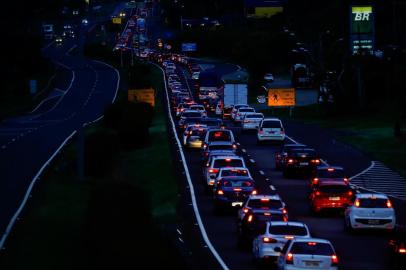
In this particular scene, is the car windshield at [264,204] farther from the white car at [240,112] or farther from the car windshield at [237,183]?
the white car at [240,112]

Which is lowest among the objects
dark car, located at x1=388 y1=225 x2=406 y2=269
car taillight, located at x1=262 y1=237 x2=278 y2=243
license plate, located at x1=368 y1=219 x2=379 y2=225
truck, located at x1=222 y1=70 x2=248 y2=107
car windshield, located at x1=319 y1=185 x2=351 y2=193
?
truck, located at x1=222 y1=70 x2=248 y2=107

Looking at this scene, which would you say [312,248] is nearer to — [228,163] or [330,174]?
[330,174]

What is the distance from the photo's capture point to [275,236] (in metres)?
29.1

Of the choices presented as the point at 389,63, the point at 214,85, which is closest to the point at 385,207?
the point at 389,63

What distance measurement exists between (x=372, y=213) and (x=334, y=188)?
5.61 meters

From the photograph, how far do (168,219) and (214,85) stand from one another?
306 ft

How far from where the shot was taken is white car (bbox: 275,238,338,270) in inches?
1016

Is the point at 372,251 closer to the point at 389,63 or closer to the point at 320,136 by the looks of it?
the point at 320,136

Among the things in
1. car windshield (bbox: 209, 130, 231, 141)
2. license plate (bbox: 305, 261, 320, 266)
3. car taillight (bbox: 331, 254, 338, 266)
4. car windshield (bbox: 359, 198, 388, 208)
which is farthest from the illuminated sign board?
license plate (bbox: 305, 261, 320, 266)

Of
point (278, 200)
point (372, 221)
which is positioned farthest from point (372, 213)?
point (278, 200)

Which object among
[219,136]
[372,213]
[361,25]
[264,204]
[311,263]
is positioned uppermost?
[311,263]

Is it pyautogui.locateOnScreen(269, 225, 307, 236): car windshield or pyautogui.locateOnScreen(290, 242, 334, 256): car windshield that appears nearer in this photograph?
pyautogui.locateOnScreen(290, 242, 334, 256): car windshield

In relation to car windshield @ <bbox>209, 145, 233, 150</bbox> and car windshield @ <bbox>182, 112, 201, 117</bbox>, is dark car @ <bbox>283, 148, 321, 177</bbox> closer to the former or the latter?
car windshield @ <bbox>209, 145, 233, 150</bbox>

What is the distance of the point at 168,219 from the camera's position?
3672 centimetres
